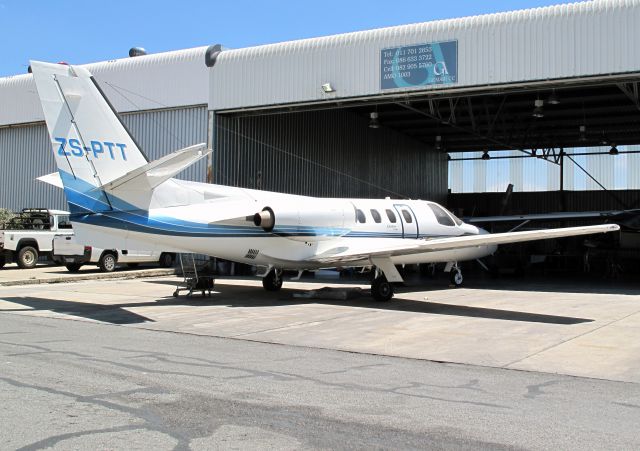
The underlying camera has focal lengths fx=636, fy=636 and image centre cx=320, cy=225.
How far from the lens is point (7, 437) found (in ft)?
18.1

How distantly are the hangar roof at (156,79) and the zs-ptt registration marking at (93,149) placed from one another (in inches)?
491

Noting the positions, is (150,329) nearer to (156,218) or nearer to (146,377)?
(156,218)

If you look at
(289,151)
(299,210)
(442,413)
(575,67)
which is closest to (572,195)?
(289,151)

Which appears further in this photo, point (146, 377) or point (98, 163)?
point (98, 163)

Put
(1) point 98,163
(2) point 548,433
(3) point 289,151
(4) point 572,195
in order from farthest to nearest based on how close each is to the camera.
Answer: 1. (4) point 572,195
2. (3) point 289,151
3. (1) point 98,163
4. (2) point 548,433

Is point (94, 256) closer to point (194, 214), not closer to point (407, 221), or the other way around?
point (194, 214)

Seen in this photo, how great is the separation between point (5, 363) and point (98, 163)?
21.8 feet

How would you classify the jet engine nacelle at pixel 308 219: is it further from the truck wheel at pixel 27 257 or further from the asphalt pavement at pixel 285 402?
the truck wheel at pixel 27 257

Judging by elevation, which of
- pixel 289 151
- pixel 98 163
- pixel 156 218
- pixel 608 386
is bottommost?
pixel 608 386

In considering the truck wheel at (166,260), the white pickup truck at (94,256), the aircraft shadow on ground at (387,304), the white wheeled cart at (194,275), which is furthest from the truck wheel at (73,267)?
the white wheeled cart at (194,275)

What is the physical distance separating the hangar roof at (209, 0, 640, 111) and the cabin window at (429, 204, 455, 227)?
4074mm

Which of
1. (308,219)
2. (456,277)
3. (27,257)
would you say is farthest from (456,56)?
(27,257)

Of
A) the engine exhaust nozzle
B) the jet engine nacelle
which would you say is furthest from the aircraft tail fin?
the jet engine nacelle

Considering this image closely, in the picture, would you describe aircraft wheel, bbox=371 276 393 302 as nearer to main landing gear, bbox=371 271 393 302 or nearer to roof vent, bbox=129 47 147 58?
main landing gear, bbox=371 271 393 302
